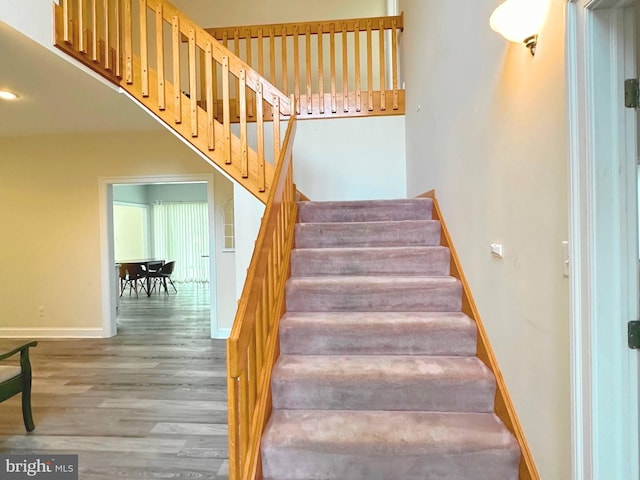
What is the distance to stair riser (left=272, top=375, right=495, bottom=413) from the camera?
180cm

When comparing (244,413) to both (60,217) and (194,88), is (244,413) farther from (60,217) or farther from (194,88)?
(60,217)

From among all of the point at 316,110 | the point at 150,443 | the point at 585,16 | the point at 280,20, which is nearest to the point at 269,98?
the point at 316,110

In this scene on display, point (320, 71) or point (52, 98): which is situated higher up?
point (320, 71)

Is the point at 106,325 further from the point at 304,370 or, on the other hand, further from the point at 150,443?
the point at 304,370

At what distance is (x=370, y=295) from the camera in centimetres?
233

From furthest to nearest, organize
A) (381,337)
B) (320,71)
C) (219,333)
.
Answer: (219,333)
(320,71)
(381,337)

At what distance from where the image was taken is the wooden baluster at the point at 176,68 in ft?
8.86

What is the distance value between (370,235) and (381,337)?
952mm

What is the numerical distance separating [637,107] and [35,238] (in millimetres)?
5829

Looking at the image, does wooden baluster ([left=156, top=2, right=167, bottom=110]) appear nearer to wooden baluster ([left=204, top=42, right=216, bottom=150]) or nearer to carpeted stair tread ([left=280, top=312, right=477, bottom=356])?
wooden baluster ([left=204, top=42, right=216, bottom=150])

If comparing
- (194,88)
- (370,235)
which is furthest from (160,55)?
(370,235)

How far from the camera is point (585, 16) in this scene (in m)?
1.09

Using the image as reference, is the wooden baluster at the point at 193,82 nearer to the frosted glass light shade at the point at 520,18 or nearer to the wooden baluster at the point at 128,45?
the wooden baluster at the point at 128,45

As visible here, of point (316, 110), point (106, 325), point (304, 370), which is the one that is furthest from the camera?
point (106, 325)
